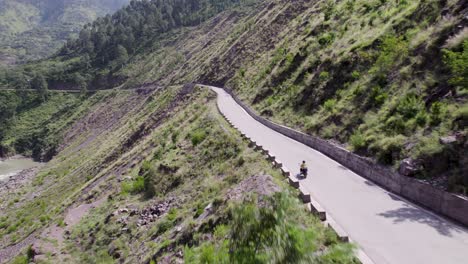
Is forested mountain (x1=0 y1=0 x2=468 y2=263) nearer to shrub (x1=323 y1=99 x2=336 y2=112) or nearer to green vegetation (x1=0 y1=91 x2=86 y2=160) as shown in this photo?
shrub (x1=323 y1=99 x2=336 y2=112)

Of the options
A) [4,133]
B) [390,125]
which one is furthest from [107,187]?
[4,133]

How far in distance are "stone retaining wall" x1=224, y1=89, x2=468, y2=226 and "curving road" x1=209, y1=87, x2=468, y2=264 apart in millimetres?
280

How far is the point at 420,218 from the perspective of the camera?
10.8 m

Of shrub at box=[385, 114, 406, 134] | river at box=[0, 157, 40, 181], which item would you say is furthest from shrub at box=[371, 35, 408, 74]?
river at box=[0, 157, 40, 181]

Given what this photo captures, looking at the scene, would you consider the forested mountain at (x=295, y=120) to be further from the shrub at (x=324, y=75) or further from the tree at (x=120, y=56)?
the tree at (x=120, y=56)

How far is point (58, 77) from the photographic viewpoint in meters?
132

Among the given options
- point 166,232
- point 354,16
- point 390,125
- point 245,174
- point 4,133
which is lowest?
point 4,133

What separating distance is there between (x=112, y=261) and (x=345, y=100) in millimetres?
15510

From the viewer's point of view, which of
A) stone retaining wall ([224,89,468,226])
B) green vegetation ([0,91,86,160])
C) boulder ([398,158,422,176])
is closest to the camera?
stone retaining wall ([224,89,468,226])

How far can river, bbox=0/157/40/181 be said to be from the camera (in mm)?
81750

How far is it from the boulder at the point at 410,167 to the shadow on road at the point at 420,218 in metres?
1.23

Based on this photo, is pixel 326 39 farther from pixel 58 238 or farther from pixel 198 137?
pixel 58 238

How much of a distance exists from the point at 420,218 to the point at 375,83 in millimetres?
11361

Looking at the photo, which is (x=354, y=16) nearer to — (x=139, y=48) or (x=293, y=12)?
(x=293, y=12)
